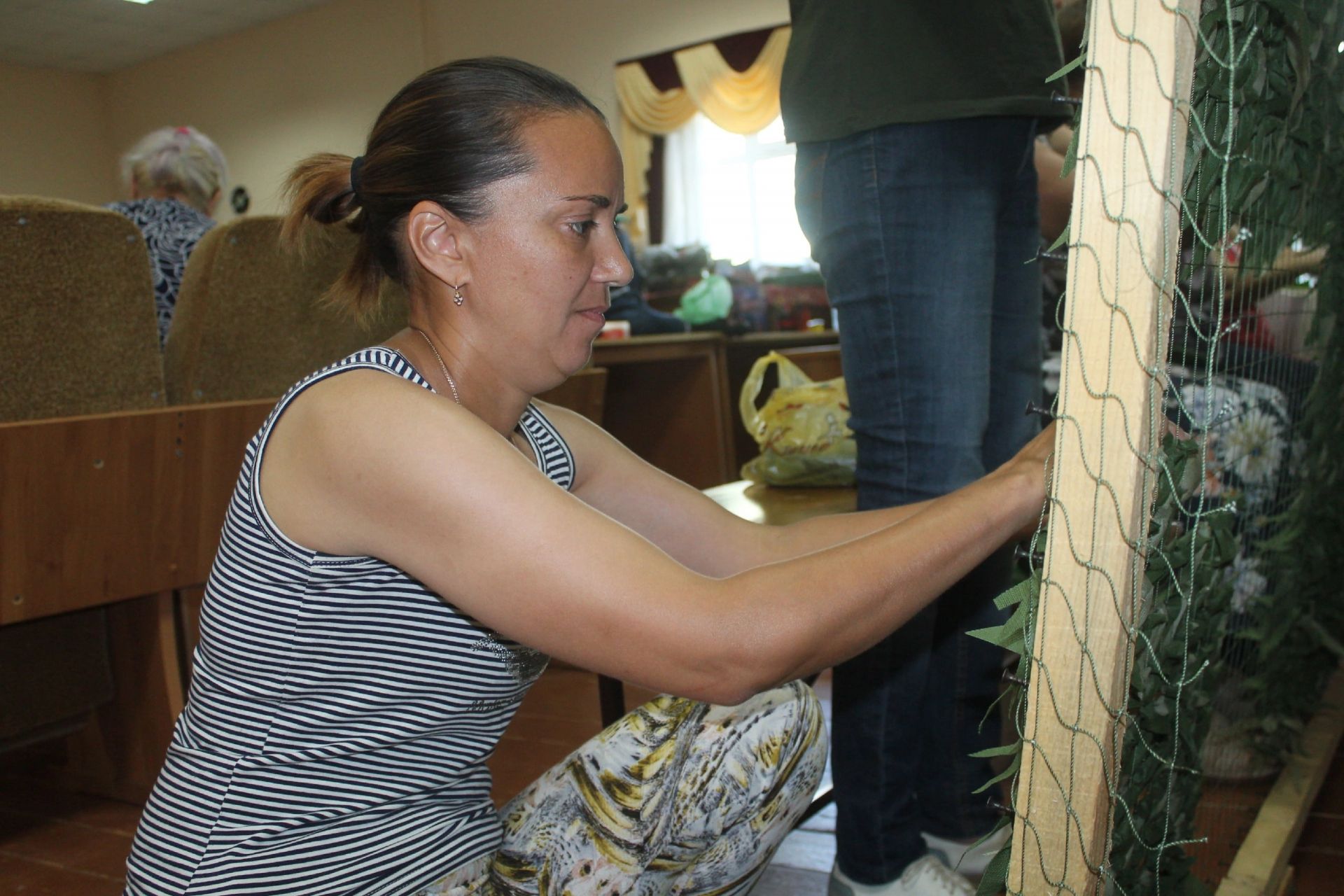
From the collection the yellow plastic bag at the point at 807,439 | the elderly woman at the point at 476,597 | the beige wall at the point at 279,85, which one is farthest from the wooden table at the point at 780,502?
the beige wall at the point at 279,85

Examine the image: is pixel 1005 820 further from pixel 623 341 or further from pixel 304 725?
pixel 623 341

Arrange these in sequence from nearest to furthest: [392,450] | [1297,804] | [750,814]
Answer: [392,450] → [750,814] → [1297,804]

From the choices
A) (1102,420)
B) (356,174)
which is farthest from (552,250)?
(1102,420)

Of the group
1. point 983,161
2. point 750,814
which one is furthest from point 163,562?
point 983,161

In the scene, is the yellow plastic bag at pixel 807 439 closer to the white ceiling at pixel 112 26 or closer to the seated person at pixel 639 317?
the seated person at pixel 639 317

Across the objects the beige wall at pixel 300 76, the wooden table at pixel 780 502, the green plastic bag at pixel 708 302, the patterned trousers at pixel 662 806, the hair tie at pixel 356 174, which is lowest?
the patterned trousers at pixel 662 806

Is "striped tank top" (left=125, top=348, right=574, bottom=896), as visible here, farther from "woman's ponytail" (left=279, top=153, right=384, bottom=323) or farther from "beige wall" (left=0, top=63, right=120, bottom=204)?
"beige wall" (left=0, top=63, right=120, bottom=204)

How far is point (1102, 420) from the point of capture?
651 mm

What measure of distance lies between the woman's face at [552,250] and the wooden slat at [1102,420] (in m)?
0.41

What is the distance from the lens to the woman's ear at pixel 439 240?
3.00 feet

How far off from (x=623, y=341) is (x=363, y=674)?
2.42m

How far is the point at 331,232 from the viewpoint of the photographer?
1104 millimetres

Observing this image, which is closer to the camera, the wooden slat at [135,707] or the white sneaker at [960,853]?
the white sneaker at [960,853]

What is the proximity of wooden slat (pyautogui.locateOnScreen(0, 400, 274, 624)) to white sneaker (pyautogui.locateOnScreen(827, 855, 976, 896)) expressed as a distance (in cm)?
119
